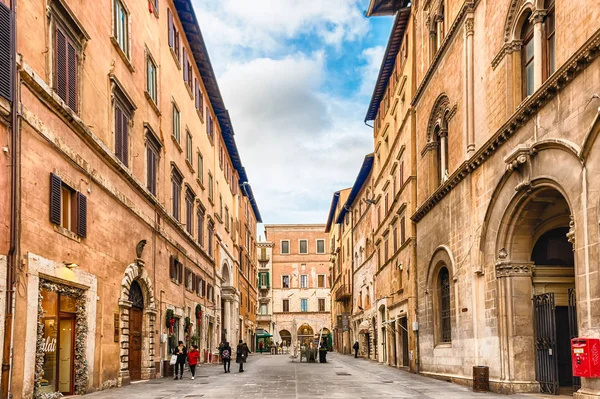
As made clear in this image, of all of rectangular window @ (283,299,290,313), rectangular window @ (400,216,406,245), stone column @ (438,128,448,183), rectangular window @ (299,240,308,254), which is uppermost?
rectangular window @ (299,240,308,254)

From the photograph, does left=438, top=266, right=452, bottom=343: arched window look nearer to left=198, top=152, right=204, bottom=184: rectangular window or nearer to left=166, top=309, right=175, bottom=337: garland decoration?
left=166, top=309, right=175, bottom=337: garland decoration

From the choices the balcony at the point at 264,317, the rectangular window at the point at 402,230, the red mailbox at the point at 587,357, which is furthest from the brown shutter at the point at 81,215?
the balcony at the point at 264,317

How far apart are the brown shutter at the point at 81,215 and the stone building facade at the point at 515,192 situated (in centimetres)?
1040

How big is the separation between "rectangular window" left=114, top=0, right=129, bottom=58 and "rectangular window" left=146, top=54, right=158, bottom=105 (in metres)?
2.98

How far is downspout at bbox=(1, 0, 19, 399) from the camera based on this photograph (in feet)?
41.9

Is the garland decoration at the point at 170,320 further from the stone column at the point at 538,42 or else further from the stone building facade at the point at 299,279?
the stone building facade at the point at 299,279

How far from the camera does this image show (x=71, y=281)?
16406 millimetres

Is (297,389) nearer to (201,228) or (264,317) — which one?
(201,228)

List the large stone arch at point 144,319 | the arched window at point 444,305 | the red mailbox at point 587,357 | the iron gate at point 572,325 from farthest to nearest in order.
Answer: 1. the arched window at point 444,305
2. the large stone arch at point 144,319
3. the iron gate at point 572,325
4. the red mailbox at point 587,357

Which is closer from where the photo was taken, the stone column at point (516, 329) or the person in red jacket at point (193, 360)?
the stone column at point (516, 329)

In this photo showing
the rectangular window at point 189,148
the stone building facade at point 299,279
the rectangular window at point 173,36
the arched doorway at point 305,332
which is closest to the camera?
the rectangular window at point 173,36

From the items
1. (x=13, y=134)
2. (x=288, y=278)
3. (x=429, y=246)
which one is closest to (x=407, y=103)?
(x=429, y=246)

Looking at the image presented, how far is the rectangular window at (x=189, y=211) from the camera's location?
34.1m

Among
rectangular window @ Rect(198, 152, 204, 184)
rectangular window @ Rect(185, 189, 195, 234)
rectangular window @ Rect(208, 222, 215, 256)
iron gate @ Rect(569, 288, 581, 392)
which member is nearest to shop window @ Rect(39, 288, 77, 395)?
iron gate @ Rect(569, 288, 581, 392)
